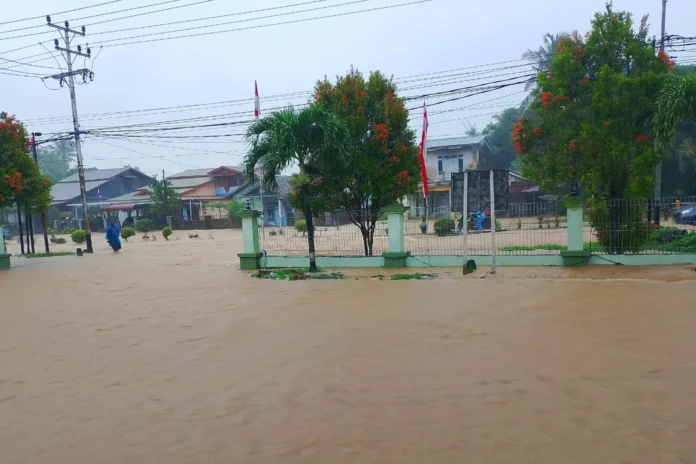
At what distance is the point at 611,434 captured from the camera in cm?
393

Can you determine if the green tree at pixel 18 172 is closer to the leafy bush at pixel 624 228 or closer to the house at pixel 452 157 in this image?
the leafy bush at pixel 624 228

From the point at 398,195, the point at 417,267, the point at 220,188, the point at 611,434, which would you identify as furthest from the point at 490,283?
the point at 220,188

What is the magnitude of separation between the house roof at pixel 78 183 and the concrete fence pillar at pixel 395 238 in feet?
140

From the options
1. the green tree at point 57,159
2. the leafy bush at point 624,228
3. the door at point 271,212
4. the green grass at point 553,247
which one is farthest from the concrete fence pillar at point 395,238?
the green tree at point 57,159

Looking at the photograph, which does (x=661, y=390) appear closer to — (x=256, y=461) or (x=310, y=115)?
(x=256, y=461)

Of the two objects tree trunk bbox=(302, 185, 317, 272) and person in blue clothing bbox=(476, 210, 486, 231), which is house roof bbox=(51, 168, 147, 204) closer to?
person in blue clothing bbox=(476, 210, 486, 231)

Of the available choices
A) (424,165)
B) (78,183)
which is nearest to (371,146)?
(424,165)

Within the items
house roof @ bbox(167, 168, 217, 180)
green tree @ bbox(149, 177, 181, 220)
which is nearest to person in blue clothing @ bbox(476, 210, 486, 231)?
green tree @ bbox(149, 177, 181, 220)

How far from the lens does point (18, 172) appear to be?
17531 mm

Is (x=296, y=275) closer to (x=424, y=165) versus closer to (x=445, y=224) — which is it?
(x=424, y=165)

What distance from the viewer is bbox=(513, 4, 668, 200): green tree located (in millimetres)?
12078

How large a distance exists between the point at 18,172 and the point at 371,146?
465 inches

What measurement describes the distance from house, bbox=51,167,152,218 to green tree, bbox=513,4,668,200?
4190 centimetres

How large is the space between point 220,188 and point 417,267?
121 ft
